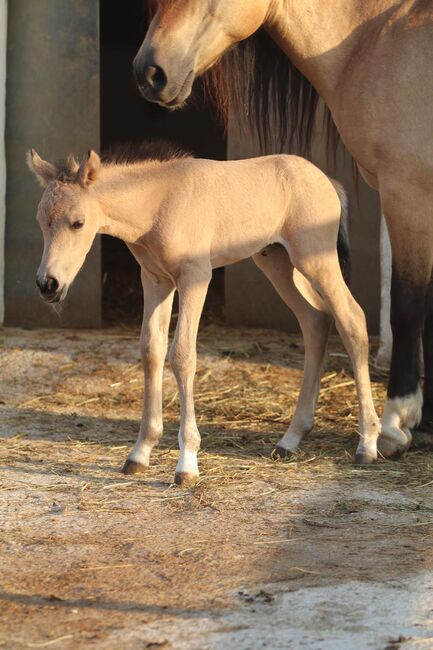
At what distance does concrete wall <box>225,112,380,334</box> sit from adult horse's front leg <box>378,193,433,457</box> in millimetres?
2538

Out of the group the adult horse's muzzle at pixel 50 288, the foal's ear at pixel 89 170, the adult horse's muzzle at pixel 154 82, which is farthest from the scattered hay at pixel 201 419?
the adult horse's muzzle at pixel 154 82

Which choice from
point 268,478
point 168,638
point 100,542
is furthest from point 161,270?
point 168,638

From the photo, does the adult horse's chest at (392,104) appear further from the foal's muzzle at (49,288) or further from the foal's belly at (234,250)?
the foal's muzzle at (49,288)

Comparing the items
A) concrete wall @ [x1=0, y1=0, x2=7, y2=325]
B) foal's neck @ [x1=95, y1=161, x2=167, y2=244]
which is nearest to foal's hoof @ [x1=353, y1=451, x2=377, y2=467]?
foal's neck @ [x1=95, y1=161, x2=167, y2=244]

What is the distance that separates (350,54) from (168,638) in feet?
10.5

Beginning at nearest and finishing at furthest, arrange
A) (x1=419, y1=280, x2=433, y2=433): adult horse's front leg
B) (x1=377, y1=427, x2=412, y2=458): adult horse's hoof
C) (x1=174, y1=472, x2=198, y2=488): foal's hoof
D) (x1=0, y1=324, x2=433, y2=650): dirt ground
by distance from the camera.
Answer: (x1=0, y1=324, x2=433, y2=650): dirt ground, (x1=174, y1=472, x2=198, y2=488): foal's hoof, (x1=377, y1=427, x2=412, y2=458): adult horse's hoof, (x1=419, y1=280, x2=433, y2=433): adult horse's front leg

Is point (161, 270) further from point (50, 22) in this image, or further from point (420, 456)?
point (50, 22)

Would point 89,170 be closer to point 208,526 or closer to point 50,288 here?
point 50,288

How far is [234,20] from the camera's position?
16.3 feet

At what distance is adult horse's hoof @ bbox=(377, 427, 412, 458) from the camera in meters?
5.12

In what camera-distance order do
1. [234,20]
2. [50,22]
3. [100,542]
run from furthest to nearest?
[50,22] → [234,20] → [100,542]

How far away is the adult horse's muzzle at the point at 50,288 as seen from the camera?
4246 mm

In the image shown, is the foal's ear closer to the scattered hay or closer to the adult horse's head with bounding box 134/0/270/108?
the adult horse's head with bounding box 134/0/270/108

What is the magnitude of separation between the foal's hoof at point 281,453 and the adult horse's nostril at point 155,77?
1.71 metres
